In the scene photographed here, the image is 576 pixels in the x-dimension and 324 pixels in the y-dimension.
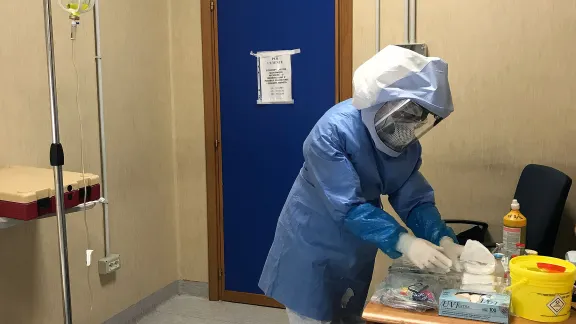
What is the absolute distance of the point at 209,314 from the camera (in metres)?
3.16

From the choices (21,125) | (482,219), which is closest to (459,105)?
(482,219)

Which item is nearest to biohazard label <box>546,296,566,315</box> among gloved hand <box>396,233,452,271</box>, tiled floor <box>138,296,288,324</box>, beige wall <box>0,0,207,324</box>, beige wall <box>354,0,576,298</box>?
gloved hand <box>396,233,452,271</box>

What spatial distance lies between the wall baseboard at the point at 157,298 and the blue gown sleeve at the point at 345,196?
1.79m

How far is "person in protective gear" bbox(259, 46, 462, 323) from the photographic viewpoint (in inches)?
62.4

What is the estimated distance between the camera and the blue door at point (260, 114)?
9.76ft

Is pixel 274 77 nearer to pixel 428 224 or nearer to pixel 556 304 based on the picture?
pixel 428 224

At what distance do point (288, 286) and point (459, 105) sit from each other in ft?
4.59

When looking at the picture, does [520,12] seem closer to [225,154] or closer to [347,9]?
[347,9]

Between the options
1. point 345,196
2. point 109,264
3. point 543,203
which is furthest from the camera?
point 109,264

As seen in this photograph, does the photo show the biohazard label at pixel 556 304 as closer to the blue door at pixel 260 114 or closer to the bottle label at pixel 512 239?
the bottle label at pixel 512 239

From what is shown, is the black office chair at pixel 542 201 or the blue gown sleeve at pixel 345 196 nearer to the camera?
the blue gown sleeve at pixel 345 196

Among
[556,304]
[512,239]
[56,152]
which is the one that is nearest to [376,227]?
[556,304]

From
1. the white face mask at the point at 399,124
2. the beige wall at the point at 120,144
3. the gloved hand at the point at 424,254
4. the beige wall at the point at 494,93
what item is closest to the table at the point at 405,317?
the gloved hand at the point at 424,254

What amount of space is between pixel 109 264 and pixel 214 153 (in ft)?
2.90
